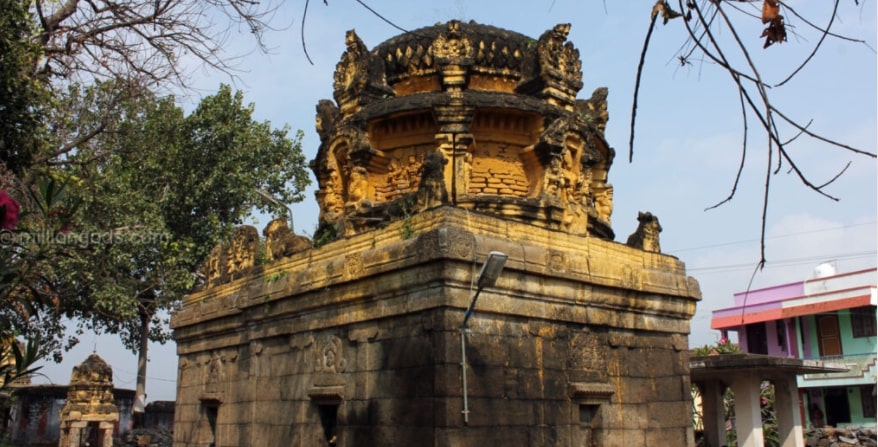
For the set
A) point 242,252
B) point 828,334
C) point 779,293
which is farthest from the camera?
point 779,293

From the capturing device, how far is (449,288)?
789 cm

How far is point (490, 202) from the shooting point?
11141 millimetres

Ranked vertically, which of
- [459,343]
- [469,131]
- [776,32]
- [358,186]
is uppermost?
[469,131]

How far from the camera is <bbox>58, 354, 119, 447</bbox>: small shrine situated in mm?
22750

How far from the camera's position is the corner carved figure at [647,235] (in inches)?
431

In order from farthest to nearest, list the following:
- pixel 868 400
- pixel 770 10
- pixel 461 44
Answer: pixel 868 400 → pixel 461 44 → pixel 770 10

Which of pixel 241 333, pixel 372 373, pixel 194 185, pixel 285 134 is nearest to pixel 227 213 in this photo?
pixel 194 185

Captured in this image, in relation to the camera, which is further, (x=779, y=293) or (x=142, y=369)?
(x=779, y=293)

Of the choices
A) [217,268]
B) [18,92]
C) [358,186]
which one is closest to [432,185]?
[358,186]

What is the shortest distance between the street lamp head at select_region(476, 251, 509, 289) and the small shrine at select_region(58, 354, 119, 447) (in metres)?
19.8

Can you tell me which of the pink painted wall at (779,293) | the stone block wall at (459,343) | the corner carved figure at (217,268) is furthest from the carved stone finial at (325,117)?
the pink painted wall at (779,293)

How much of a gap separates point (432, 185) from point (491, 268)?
1868 mm

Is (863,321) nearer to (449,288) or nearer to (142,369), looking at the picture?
(449,288)

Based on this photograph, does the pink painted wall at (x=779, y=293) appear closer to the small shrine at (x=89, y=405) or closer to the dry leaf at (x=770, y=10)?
the small shrine at (x=89, y=405)
